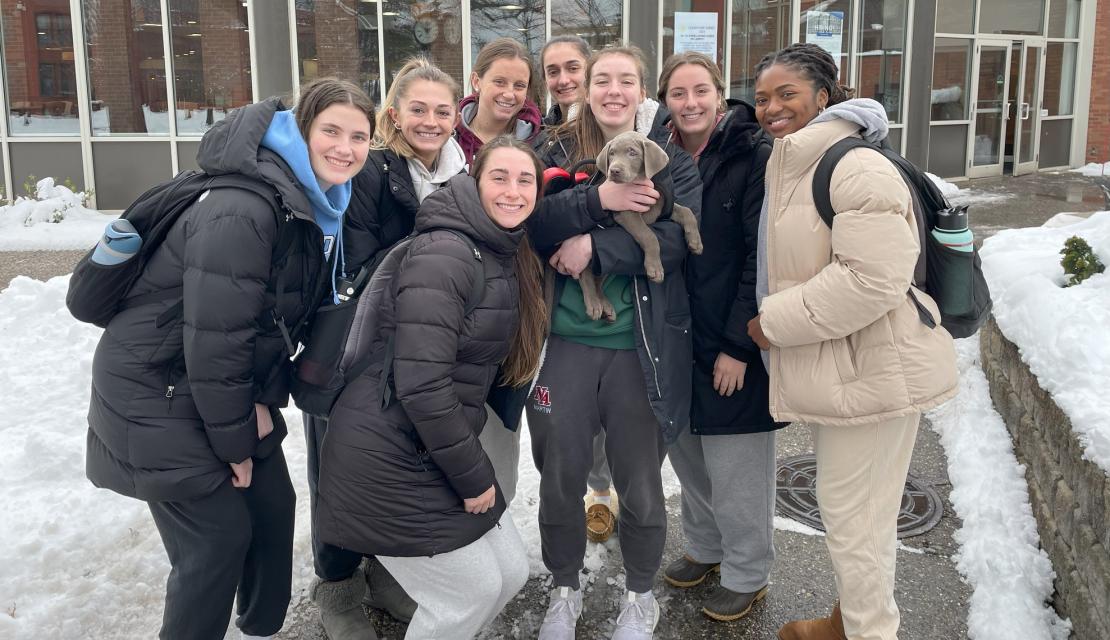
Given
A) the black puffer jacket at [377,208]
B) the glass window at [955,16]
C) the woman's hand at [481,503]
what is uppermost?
the glass window at [955,16]

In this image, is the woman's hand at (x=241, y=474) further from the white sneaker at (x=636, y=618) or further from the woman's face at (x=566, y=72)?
the woman's face at (x=566, y=72)

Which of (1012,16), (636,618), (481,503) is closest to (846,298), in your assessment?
(481,503)

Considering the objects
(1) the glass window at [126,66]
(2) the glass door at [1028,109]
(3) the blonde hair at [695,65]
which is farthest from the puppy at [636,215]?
(2) the glass door at [1028,109]

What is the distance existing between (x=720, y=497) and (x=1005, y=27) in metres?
17.5

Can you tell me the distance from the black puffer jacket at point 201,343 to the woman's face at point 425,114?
67 cm

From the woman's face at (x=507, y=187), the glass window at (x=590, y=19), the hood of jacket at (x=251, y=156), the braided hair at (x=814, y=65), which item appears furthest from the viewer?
the glass window at (x=590, y=19)

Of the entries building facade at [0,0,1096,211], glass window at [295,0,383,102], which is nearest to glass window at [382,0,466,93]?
building facade at [0,0,1096,211]

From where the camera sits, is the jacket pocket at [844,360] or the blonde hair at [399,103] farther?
the blonde hair at [399,103]

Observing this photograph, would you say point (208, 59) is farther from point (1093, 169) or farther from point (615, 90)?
point (1093, 169)

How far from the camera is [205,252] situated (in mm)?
2635

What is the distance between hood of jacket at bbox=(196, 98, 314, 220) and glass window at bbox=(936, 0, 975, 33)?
1671cm

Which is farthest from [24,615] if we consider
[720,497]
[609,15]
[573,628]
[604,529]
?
[609,15]

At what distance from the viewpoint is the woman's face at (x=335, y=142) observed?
297 cm

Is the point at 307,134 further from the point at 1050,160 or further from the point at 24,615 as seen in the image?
the point at 1050,160
